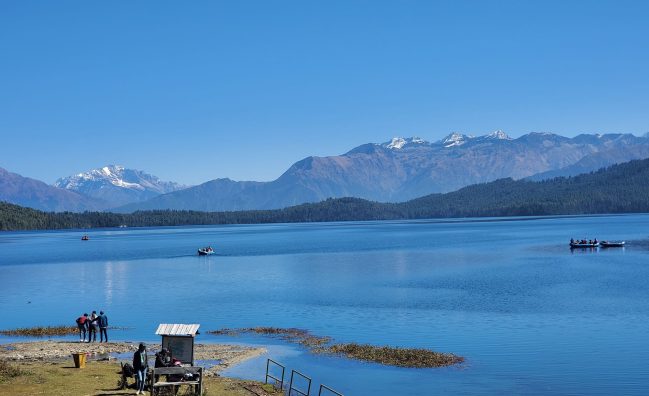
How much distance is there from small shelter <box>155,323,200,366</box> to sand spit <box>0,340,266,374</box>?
4.06m

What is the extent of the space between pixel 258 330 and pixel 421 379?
20.7 metres

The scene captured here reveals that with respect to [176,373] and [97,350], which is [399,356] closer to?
[176,373]

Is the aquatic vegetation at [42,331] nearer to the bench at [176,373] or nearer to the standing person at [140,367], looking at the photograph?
the standing person at [140,367]

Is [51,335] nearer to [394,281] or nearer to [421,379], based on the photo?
[421,379]

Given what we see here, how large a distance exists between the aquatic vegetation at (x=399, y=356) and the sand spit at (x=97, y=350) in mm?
6293

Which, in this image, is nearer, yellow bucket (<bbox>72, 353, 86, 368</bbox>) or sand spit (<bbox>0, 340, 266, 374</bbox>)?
yellow bucket (<bbox>72, 353, 86, 368</bbox>)

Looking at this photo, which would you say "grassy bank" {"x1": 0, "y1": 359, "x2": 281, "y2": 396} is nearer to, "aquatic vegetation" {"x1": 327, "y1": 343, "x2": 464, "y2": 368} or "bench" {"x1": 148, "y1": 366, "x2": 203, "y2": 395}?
"bench" {"x1": 148, "y1": 366, "x2": 203, "y2": 395}

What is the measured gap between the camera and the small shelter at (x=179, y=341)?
36.8 meters

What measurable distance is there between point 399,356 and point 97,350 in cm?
2026

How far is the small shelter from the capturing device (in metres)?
36.8

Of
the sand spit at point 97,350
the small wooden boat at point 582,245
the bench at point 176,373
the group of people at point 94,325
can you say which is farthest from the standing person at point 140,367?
the small wooden boat at point 582,245

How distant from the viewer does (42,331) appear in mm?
57562

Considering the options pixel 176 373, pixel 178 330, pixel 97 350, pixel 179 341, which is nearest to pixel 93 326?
pixel 97 350

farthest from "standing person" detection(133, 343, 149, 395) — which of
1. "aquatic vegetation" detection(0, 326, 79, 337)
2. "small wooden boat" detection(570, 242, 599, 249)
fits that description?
"small wooden boat" detection(570, 242, 599, 249)
